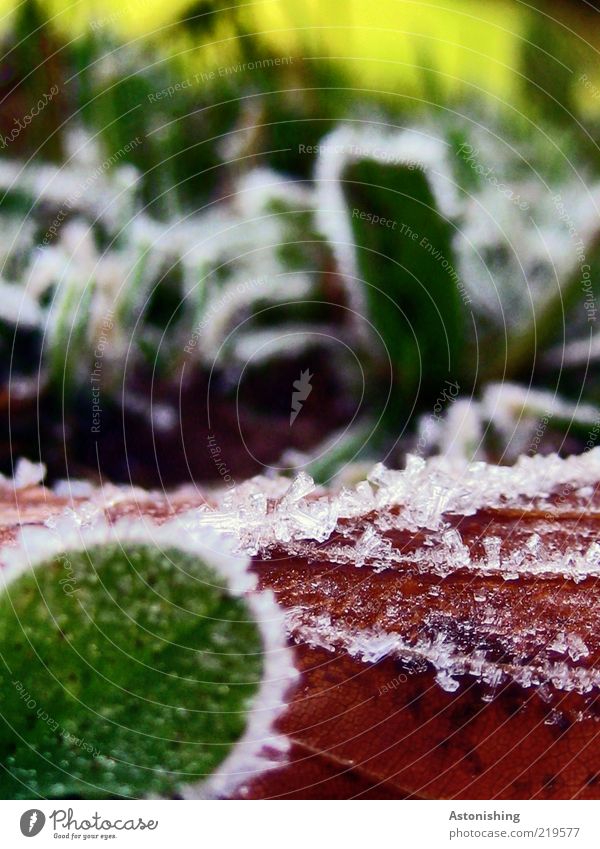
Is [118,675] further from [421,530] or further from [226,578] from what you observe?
[421,530]

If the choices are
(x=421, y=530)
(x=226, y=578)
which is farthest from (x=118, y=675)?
(x=421, y=530)

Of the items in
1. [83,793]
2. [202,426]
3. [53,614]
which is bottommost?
[83,793]

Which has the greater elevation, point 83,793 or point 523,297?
point 523,297

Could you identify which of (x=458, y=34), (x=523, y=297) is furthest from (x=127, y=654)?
(x=458, y=34)

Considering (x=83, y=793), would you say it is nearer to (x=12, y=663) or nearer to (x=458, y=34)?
(x=12, y=663)
